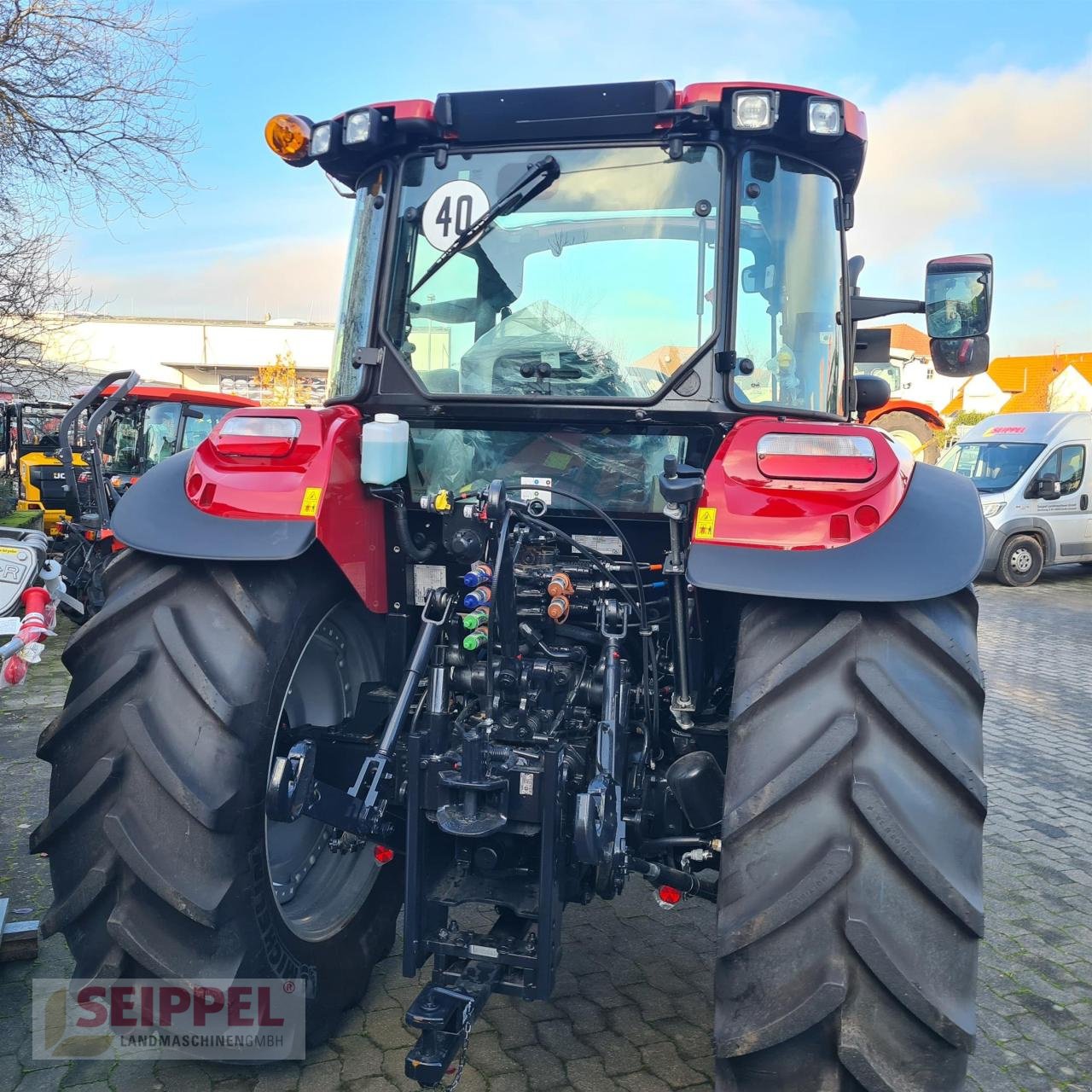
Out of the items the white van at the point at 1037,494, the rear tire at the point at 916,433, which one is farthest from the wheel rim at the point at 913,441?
the white van at the point at 1037,494

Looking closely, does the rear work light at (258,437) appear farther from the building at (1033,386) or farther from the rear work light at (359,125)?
the building at (1033,386)

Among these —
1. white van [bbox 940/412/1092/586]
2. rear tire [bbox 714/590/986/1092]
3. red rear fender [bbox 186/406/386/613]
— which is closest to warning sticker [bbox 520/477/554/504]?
red rear fender [bbox 186/406/386/613]

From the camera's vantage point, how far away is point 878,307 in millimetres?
3752

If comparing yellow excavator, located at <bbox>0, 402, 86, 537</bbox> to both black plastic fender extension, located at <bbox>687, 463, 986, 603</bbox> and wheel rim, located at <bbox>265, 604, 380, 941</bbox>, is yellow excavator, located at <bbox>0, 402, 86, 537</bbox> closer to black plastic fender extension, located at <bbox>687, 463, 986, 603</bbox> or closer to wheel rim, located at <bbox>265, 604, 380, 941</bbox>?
wheel rim, located at <bbox>265, 604, 380, 941</bbox>

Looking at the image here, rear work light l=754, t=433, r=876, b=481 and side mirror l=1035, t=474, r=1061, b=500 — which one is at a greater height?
rear work light l=754, t=433, r=876, b=481

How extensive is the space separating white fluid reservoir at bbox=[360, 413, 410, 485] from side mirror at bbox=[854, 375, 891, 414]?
2.16 m

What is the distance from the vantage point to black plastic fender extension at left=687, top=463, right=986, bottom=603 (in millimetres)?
2174

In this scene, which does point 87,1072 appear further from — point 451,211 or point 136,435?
point 136,435

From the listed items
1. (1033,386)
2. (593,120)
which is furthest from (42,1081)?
(1033,386)

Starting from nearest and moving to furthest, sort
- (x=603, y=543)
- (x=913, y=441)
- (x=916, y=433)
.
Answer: (x=603, y=543) → (x=913, y=441) → (x=916, y=433)

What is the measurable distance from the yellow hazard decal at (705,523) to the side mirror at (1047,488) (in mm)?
13960

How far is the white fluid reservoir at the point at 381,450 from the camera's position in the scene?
2.87m

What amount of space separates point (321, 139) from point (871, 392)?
2419 mm

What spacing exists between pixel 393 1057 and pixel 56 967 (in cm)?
126
